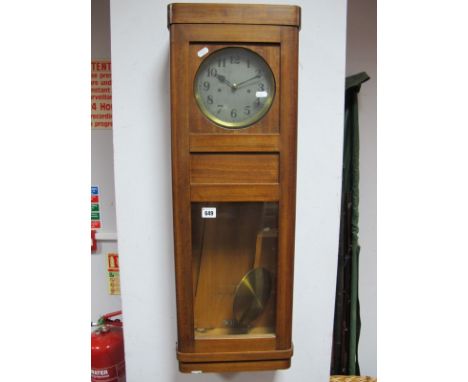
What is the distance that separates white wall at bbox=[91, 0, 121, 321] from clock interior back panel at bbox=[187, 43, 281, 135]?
569 millimetres

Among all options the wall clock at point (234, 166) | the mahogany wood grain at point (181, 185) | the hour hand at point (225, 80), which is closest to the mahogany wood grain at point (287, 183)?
the wall clock at point (234, 166)

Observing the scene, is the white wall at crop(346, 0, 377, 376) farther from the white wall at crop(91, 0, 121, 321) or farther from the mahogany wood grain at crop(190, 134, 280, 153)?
the white wall at crop(91, 0, 121, 321)

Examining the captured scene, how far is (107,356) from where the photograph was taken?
1.09 m

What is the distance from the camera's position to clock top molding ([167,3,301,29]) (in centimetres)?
77

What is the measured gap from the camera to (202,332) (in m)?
0.89

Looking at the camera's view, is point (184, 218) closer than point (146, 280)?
Yes

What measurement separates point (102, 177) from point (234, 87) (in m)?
0.68

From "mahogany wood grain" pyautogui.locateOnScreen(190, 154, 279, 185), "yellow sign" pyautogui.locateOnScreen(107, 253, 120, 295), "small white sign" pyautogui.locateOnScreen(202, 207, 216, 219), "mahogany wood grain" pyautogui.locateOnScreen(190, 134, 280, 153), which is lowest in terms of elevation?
"yellow sign" pyautogui.locateOnScreen(107, 253, 120, 295)

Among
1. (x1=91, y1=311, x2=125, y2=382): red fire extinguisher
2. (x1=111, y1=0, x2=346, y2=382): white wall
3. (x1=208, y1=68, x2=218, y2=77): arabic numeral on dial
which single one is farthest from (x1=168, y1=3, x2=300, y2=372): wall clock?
(x1=91, y1=311, x2=125, y2=382): red fire extinguisher

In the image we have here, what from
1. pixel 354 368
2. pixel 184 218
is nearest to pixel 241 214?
pixel 184 218

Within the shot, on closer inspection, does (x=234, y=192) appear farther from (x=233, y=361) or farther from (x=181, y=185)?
(x=233, y=361)

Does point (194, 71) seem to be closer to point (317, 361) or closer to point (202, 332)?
point (202, 332)

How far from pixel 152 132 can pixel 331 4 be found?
62cm

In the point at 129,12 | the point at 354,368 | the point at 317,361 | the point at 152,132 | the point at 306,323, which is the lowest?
the point at 354,368
